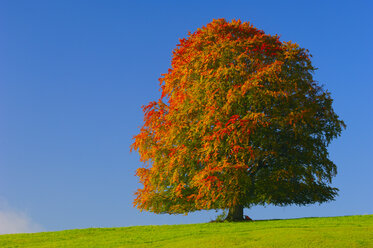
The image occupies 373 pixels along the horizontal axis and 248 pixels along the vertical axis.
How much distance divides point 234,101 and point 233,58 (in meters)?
2.71

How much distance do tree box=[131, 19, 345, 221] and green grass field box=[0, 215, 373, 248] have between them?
77.9 inches

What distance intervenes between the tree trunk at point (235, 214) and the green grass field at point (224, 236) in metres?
2.29

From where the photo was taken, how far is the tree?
21.6 meters

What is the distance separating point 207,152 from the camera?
21562 mm

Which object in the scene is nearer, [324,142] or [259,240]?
[259,240]

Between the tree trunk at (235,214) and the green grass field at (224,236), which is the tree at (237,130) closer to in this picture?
the tree trunk at (235,214)

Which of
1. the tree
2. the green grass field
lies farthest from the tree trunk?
the green grass field

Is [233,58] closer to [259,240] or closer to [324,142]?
[324,142]

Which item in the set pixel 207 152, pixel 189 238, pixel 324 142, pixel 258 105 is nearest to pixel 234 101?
pixel 258 105

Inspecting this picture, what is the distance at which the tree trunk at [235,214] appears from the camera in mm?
22795

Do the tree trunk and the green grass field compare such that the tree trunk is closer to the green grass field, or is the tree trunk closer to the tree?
the tree

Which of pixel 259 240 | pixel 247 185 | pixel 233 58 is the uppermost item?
pixel 233 58

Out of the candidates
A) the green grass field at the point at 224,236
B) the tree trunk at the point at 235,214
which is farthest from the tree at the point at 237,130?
the green grass field at the point at 224,236

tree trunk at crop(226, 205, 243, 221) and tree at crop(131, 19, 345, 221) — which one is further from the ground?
tree at crop(131, 19, 345, 221)
